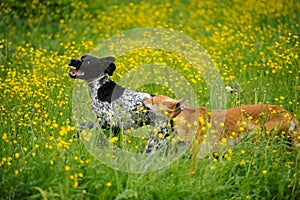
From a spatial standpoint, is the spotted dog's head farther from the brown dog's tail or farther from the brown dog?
the brown dog's tail

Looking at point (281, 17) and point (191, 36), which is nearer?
point (191, 36)

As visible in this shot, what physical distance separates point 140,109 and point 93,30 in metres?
4.53

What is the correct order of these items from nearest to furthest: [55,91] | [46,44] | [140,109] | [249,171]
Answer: [249,171], [140,109], [55,91], [46,44]

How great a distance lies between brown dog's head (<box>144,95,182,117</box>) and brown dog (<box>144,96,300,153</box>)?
1 centimetres

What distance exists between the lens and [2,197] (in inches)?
148

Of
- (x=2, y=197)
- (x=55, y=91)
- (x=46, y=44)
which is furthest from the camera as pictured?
(x=46, y=44)

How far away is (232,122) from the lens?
15.1 feet

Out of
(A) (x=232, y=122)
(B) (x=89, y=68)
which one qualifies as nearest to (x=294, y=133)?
(A) (x=232, y=122)

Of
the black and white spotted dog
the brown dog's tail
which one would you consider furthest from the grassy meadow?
the black and white spotted dog

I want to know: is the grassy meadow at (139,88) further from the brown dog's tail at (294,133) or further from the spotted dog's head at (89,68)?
the spotted dog's head at (89,68)

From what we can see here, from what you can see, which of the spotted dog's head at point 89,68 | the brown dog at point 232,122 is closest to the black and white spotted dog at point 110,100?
the spotted dog's head at point 89,68

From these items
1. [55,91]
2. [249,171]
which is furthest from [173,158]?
[55,91]

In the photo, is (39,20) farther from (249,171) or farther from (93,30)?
(249,171)

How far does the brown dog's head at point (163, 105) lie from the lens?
15.5ft
